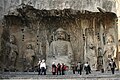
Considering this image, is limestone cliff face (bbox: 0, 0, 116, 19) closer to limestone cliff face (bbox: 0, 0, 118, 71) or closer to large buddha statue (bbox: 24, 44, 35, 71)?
limestone cliff face (bbox: 0, 0, 118, 71)

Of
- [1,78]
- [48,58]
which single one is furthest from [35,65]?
[1,78]

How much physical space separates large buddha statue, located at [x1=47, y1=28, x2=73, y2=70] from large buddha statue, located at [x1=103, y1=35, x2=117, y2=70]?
2.14m

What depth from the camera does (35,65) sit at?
61.1 ft

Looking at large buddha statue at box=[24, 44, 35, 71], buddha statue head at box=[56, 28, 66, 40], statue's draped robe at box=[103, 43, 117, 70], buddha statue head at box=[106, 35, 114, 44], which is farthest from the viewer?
buddha statue head at box=[56, 28, 66, 40]

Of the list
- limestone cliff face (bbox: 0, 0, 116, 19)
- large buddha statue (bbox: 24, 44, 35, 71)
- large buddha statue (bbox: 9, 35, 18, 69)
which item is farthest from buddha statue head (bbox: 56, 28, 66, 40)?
large buddha statue (bbox: 9, 35, 18, 69)

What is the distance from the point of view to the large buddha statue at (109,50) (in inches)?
699

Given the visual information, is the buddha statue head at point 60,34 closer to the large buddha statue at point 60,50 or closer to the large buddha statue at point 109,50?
the large buddha statue at point 60,50

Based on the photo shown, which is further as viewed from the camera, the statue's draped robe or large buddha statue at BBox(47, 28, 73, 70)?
large buddha statue at BBox(47, 28, 73, 70)

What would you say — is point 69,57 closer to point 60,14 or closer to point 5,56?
point 60,14

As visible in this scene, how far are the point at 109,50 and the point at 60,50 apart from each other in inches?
120

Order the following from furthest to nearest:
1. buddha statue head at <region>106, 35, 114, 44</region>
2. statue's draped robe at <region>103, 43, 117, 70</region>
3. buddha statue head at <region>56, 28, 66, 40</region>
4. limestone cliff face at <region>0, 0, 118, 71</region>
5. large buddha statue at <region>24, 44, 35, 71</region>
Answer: buddha statue head at <region>56, 28, 66, 40</region> < large buddha statue at <region>24, 44, 35, 71</region> < buddha statue head at <region>106, 35, 114, 44</region> < limestone cliff face at <region>0, 0, 118, 71</region> < statue's draped robe at <region>103, 43, 117, 70</region>

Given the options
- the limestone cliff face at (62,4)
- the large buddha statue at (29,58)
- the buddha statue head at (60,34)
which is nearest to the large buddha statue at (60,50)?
the buddha statue head at (60,34)

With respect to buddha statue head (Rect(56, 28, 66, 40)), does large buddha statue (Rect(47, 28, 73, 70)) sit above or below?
below

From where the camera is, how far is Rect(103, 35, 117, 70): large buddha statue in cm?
1775
